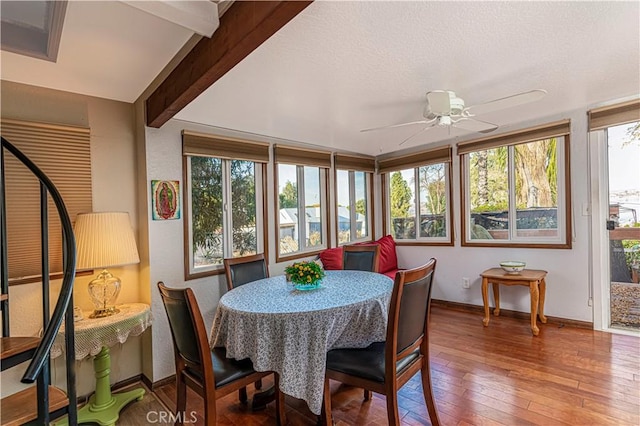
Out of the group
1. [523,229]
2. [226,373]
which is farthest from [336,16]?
[523,229]

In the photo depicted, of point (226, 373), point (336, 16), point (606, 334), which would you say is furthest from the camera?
point (606, 334)

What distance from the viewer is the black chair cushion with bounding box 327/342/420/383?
164cm

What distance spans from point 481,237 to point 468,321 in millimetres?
1070

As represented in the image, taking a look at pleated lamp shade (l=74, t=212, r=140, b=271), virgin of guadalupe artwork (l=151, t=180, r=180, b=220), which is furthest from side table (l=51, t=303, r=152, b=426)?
virgin of guadalupe artwork (l=151, t=180, r=180, b=220)

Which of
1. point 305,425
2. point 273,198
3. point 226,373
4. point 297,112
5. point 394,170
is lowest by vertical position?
point 305,425

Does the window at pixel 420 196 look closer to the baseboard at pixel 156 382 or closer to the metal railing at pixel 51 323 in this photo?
the baseboard at pixel 156 382

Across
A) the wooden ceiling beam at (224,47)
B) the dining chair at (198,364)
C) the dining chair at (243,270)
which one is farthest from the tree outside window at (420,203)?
the wooden ceiling beam at (224,47)

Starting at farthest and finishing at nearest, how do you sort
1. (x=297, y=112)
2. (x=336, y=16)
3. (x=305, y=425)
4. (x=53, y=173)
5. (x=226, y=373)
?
(x=297, y=112)
(x=53, y=173)
(x=305, y=425)
(x=226, y=373)
(x=336, y=16)

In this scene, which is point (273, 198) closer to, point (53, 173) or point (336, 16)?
point (53, 173)

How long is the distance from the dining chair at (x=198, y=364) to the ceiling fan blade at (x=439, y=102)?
6.59 ft

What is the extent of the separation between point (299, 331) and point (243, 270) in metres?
1.20

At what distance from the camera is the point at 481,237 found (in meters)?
3.94

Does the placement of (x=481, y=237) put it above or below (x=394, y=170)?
below

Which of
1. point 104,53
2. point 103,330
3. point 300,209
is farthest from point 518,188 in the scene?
point 103,330
